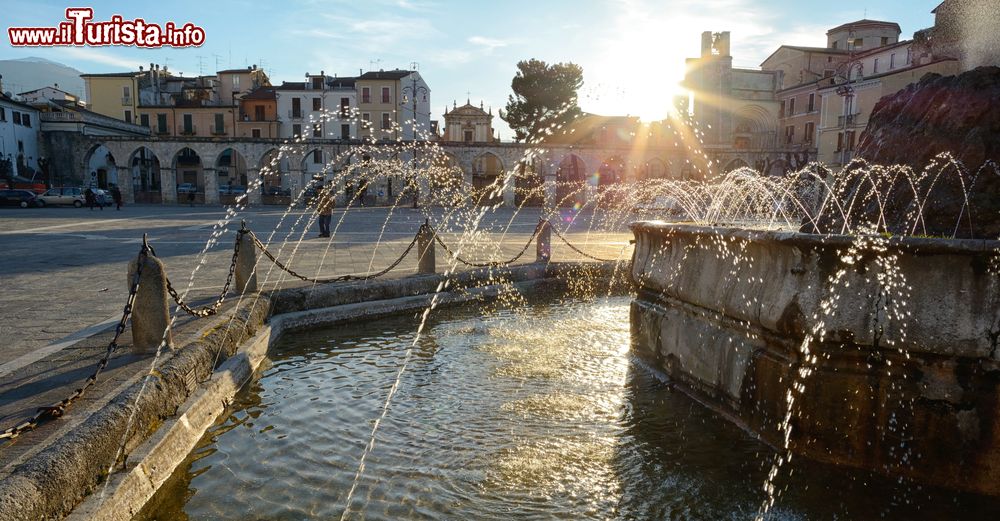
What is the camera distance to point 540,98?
58.7 meters

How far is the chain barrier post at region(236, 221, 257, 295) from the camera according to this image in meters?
7.42

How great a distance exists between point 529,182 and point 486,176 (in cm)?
505

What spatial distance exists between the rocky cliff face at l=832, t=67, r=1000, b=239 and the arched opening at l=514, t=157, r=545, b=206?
41.4 m

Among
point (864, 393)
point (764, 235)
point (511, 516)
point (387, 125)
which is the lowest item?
point (511, 516)

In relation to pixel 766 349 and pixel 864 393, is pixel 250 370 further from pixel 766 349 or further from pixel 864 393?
pixel 864 393


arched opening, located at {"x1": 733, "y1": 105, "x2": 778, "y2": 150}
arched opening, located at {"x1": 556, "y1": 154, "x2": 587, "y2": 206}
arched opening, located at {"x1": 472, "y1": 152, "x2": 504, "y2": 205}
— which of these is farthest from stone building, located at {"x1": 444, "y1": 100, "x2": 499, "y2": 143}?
arched opening, located at {"x1": 733, "y1": 105, "x2": 778, "y2": 150}

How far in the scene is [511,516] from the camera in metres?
3.49

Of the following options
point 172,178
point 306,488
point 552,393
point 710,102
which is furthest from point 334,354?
point 710,102

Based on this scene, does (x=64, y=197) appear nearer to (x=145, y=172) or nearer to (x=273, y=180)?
(x=273, y=180)

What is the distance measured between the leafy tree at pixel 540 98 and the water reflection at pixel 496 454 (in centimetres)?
5360

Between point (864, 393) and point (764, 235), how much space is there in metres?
1.15

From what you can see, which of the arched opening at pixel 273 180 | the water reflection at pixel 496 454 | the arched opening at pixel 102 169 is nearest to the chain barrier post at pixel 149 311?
the water reflection at pixel 496 454

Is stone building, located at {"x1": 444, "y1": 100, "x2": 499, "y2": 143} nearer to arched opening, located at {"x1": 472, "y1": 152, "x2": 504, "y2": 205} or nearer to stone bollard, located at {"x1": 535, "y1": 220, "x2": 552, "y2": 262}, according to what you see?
arched opening, located at {"x1": 472, "y1": 152, "x2": 504, "y2": 205}

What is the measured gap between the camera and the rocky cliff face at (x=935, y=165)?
4.83 m
